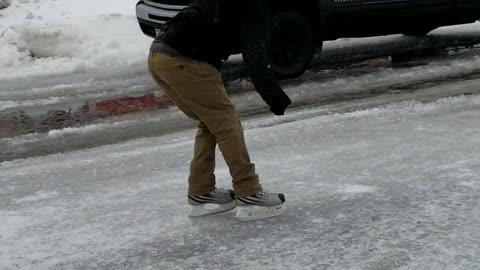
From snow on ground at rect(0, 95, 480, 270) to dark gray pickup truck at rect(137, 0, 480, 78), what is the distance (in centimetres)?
234

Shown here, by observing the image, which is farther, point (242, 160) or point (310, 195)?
point (310, 195)

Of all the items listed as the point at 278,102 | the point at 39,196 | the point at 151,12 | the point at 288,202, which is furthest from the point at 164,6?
the point at 278,102

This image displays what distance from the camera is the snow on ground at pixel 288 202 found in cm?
311

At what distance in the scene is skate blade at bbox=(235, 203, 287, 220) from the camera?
3508 mm

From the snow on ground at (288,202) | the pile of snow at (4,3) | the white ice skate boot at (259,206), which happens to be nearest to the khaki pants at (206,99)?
the white ice skate boot at (259,206)

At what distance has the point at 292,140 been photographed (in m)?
5.04

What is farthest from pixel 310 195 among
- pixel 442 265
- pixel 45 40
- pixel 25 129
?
pixel 45 40

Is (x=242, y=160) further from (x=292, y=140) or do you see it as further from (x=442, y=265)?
(x=292, y=140)

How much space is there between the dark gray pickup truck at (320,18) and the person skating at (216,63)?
4.25 m

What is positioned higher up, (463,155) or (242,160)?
(242,160)

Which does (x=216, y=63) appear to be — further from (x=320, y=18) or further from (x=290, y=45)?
(x=320, y=18)

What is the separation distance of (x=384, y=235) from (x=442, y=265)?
398 millimetres

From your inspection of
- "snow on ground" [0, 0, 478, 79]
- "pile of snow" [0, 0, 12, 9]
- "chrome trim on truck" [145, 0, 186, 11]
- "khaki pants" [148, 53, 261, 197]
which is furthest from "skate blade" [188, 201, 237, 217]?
"pile of snow" [0, 0, 12, 9]

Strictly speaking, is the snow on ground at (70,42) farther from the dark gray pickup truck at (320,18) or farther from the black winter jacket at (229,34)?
the black winter jacket at (229,34)
